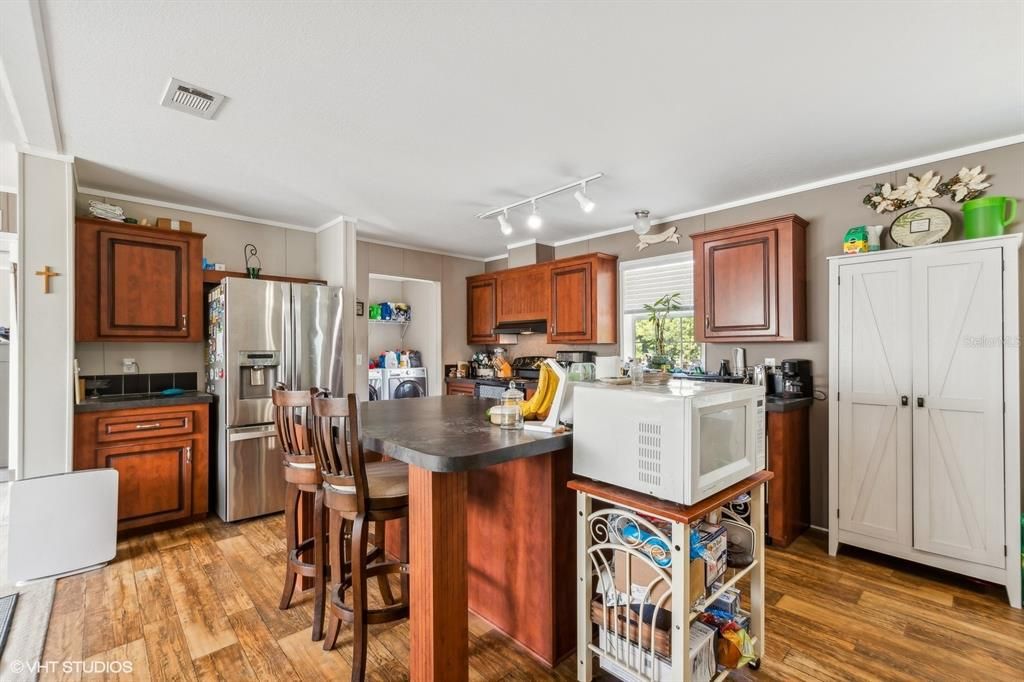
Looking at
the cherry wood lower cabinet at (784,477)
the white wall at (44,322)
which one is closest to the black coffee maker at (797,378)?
the cherry wood lower cabinet at (784,477)

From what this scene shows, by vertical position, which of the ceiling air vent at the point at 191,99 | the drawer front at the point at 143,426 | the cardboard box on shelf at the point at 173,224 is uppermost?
the ceiling air vent at the point at 191,99

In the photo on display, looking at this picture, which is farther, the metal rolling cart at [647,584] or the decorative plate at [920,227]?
the decorative plate at [920,227]

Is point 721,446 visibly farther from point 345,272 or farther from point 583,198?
point 345,272

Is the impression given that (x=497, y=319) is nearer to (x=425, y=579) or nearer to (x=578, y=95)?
(x=578, y=95)

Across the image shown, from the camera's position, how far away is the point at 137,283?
3391 millimetres

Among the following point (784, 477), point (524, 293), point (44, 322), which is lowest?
point (784, 477)

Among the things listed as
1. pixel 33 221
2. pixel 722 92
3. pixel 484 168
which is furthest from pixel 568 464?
pixel 33 221

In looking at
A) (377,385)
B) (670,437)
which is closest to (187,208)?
(377,385)

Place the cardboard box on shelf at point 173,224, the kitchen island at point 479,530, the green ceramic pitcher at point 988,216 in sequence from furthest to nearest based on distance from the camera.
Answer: the cardboard box on shelf at point 173,224 < the green ceramic pitcher at point 988,216 < the kitchen island at point 479,530

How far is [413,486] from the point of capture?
154 centimetres

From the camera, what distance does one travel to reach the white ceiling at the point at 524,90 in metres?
1.66

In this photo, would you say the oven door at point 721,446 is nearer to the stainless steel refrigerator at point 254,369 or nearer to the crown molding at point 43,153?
the stainless steel refrigerator at point 254,369

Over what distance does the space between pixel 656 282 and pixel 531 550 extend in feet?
10.2

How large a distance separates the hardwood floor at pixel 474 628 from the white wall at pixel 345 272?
192cm
